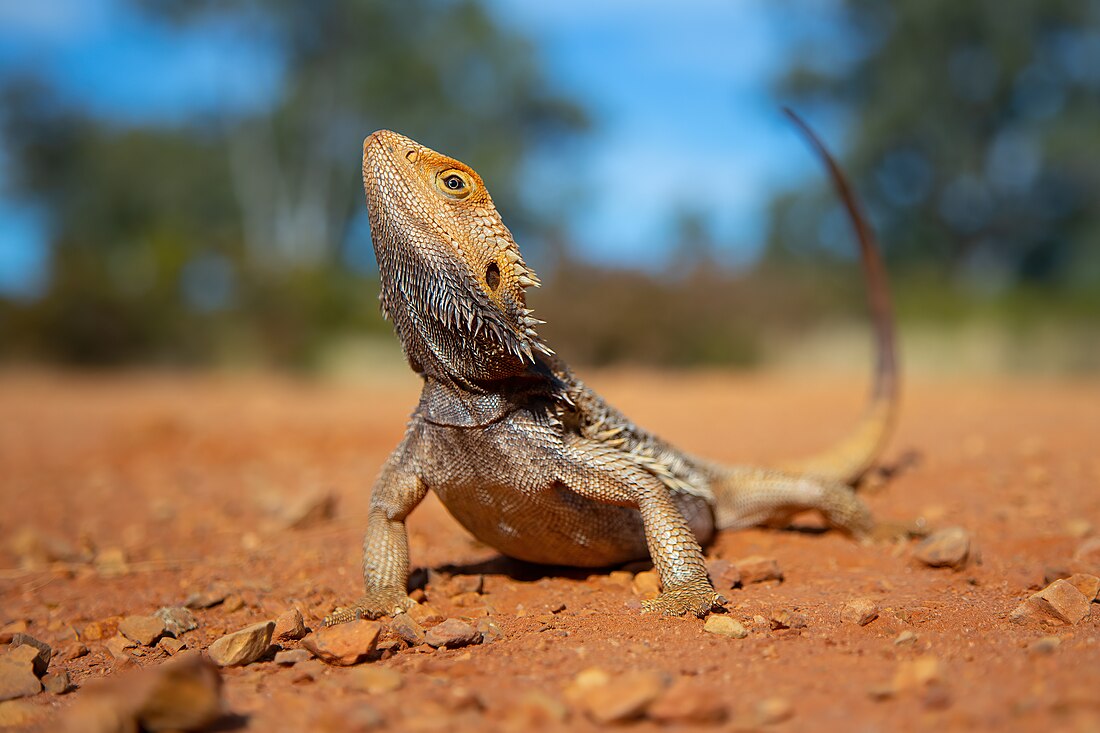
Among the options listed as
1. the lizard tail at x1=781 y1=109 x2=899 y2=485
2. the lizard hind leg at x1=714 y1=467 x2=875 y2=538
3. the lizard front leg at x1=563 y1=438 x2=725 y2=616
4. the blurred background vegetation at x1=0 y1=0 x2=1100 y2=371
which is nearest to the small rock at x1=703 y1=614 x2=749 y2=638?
the lizard front leg at x1=563 y1=438 x2=725 y2=616

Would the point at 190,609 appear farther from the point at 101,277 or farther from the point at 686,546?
the point at 101,277

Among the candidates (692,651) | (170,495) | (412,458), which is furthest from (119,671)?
(170,495)

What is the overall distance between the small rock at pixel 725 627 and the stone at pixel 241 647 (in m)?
1.68

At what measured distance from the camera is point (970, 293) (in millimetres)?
28016

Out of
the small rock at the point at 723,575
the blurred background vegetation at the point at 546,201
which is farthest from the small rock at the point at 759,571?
the blurred background vegetation at the point at 546,201

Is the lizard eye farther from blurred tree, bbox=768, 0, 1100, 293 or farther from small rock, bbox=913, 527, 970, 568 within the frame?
blurred tree, bbox=768, 0, 1100, 293

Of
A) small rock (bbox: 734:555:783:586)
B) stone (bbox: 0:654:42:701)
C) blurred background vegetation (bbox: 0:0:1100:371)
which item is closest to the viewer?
stone (bbox: 0:654:42:701)

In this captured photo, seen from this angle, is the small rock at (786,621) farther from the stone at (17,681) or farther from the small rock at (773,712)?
the stone at (17,681)

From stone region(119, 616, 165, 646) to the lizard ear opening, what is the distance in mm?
2045

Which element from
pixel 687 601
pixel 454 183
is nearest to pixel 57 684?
pixel 687 601

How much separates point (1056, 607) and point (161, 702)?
3.15 m

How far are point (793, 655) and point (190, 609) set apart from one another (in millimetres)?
2886

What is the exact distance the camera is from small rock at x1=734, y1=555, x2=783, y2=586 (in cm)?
432

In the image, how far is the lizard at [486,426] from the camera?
388 cm
